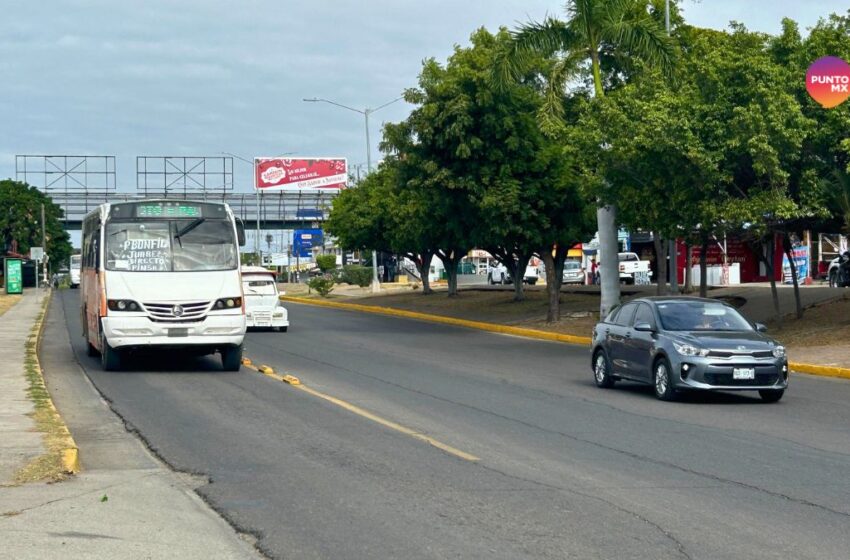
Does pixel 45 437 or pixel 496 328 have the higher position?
pixel 45 437

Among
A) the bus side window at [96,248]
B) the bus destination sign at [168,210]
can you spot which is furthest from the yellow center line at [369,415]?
the bus side window at [96,248]

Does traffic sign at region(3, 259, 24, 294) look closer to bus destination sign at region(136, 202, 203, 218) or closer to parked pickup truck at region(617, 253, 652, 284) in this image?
parked pickup truck at region(617, 253, 652, 284)

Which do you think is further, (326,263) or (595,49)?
(326,263)

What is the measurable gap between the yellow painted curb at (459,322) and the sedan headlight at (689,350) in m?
13.7

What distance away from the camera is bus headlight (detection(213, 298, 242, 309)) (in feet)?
71.8

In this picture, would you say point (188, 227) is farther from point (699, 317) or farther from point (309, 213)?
point (309, 213)

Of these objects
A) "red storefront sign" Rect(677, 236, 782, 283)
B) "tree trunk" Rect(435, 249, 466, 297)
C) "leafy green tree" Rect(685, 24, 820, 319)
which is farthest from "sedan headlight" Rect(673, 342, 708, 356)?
"tree trunk" Rect(435, 249, 466, 297)

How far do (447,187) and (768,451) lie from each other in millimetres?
23632

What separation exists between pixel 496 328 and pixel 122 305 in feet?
58.6

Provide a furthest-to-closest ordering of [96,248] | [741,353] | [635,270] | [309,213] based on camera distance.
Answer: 1. [309,213]
2. [635,270]
3. [96,248]
4. [741,353]

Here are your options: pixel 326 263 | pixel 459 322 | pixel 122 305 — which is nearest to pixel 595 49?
pixel 459 322

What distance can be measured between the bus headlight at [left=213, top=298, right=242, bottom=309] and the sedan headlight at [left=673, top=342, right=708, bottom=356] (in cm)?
834

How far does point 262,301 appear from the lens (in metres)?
36.3

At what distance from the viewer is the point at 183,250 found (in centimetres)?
2222
